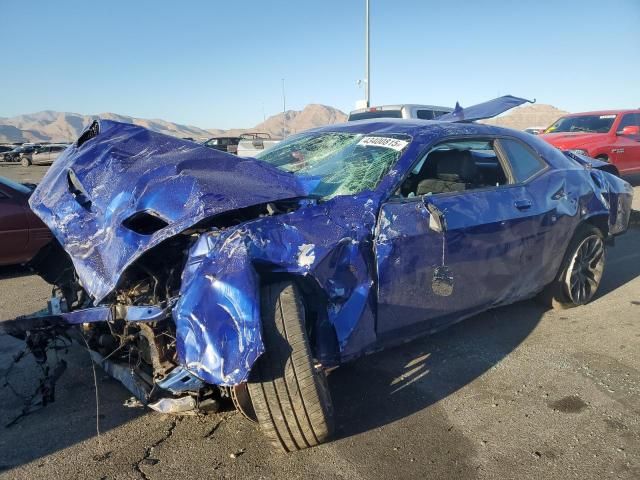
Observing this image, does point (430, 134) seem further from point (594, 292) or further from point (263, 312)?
point (594, 292)

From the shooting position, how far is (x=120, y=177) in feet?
9.14

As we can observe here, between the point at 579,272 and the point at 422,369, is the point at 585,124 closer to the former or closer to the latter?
the point at 579,272

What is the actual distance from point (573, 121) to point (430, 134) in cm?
930

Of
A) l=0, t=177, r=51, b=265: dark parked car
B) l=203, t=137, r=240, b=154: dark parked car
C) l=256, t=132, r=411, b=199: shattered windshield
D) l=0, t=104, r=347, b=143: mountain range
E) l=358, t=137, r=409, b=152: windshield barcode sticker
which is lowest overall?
l=0, t=104, r=347, b=143: mountain range

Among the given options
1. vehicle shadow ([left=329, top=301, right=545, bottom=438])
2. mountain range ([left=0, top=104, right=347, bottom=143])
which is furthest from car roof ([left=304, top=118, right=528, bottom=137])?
mountain range ([left=0, top=104, right=347, bottom=143])

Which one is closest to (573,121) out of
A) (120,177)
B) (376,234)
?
(376,234)

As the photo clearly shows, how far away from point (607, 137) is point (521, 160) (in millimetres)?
7642

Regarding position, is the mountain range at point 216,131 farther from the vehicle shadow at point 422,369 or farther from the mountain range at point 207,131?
the vehicle shadow at point 422,369

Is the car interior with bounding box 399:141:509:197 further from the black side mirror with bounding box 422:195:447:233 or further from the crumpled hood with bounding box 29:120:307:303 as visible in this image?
the crumpled hood with bounding box 29:120:307:303

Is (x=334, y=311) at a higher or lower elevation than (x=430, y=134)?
lower

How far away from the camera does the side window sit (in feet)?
Result: 12.3

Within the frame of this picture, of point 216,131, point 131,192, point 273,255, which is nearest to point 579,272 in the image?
point 273,255

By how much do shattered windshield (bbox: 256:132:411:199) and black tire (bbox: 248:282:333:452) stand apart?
2.61ft

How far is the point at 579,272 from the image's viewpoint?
4332mm
